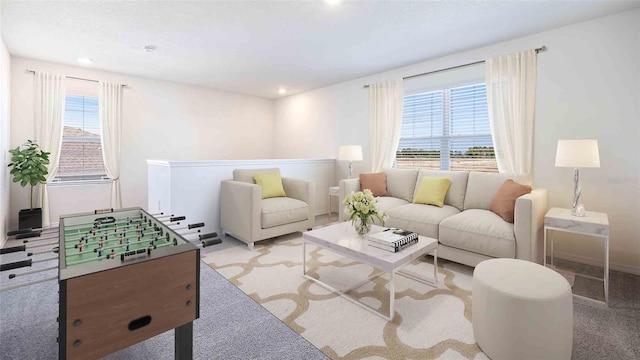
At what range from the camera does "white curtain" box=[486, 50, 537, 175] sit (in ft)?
10.3

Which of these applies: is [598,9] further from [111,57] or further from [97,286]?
[111,57]

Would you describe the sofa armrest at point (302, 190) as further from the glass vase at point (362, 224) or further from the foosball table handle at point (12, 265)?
the foosball table handle at point (12, 265)

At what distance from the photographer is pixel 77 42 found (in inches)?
130

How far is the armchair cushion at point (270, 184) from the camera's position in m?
3.74

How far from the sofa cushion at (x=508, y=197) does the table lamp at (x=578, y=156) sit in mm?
359

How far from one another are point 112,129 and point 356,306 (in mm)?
4534

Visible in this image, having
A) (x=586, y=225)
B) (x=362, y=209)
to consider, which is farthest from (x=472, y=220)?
(x=362, y=209)

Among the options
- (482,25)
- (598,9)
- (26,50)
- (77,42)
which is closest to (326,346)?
(482,25)

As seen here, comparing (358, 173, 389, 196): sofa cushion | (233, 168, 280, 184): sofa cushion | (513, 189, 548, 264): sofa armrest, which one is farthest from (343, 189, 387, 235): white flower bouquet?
(233, 168, 280, 184): sofa cushion

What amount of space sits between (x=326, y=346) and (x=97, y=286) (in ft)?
3.96

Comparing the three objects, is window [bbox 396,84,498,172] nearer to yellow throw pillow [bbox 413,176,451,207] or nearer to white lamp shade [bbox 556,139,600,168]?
yellow throw pillow [bbox 413,176,451,207]

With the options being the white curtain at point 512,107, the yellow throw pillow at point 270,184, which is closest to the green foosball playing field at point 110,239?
the yellow throw pillow at point 270,184

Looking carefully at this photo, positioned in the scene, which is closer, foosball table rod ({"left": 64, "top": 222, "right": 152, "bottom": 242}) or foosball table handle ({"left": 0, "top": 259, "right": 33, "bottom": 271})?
foosball table handle ({"left": 0, "top": 259, "right": 33, "bottom": 271})

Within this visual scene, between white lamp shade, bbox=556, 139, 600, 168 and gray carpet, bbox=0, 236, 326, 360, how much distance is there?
8.31 ft
